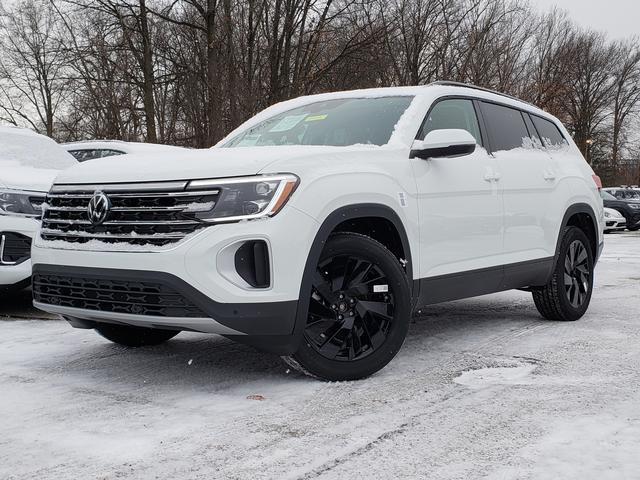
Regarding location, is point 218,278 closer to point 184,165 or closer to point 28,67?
point 184,165

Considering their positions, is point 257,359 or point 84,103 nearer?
point 257,359

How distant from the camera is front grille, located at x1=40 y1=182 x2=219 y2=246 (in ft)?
11.6

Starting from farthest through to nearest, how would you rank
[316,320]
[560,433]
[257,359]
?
[257,359] < [316,320] < [560,433]

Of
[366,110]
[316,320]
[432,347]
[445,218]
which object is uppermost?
[366,110]

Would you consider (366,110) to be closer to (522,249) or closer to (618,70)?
(522,249)

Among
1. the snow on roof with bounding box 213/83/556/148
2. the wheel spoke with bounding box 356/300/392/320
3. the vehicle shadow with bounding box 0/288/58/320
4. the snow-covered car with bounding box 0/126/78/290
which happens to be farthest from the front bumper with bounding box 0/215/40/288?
the wheel spoke with bounding box 356/300/392/320

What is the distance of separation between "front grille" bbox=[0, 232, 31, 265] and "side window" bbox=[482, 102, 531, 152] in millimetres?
3741

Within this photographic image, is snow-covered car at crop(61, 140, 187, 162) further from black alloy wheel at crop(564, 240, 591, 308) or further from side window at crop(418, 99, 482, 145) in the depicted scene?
black alloy wheel at crop(564, 240, 591, 308)

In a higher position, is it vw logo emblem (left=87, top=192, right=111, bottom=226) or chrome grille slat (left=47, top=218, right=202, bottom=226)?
vw logo emblem (left=87, top=192, right=111, bottom=226)

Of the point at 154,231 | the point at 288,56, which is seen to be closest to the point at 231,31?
the point at 288,56

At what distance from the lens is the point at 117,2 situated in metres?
22.0

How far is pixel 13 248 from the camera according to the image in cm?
600

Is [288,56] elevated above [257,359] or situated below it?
above

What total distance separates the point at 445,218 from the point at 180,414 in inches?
81.5
